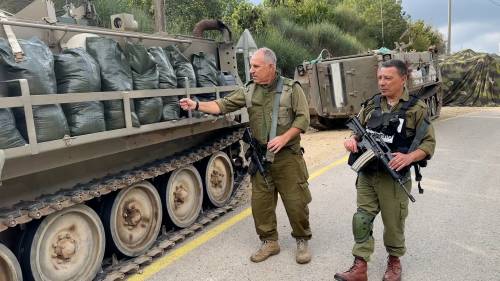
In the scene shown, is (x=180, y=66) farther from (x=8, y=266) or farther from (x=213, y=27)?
(x=8, y=266)

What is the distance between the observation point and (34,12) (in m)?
5.13

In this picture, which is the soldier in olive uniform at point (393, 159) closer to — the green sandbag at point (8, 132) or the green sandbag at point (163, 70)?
the green sandbag at point (163, 70)

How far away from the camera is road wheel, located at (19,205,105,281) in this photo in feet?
12.8

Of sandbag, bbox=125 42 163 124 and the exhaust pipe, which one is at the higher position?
the exhaust pipe

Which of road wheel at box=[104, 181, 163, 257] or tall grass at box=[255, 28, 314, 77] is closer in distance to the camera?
road wheel at box=[104, 181, 163, 257]

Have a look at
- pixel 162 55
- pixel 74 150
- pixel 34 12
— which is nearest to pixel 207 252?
pixel 74 150

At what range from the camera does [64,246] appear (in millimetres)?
4152

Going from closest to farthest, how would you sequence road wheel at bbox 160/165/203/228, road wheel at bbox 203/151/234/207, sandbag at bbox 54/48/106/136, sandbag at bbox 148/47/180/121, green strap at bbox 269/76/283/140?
1. sandbag at bbox 54/48/106/136
2. green strap at bbox 269/76/283/140
3. sandbag at bbox 148/47/180/121
4. road wheel at bbox 160/165/203/228
5. road wheel at bbox 203/151/234/207

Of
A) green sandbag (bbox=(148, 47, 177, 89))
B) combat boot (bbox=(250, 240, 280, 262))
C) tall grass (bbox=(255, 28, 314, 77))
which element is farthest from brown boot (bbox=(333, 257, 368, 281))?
tall grass (bbox=(255, 28, 314, 77))

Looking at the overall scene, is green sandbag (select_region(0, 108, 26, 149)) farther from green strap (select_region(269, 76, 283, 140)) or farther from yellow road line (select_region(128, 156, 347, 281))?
green strap (select_region(269, 76, 283, 140))

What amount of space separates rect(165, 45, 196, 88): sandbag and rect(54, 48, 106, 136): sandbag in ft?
4.06

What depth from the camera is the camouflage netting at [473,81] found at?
2247cm

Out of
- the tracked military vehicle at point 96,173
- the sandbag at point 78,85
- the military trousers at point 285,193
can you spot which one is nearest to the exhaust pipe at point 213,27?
the tracked military vehicle at point 96,173

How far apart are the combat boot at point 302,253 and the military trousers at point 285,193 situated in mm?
53
